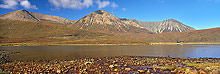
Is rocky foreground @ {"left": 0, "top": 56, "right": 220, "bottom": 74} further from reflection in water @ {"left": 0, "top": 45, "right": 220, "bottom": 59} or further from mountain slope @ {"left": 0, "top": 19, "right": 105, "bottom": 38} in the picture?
mountain slope @ {"left": 0, "top": 19, "right": 105, "bottom": 38}

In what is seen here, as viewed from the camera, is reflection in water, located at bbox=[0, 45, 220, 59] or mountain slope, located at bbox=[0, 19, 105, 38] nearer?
reflection in water, located at bbox=[0, 45, 220, 59]

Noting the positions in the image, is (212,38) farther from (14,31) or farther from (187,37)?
(14,31)

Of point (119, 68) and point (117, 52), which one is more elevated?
point (119, 68)

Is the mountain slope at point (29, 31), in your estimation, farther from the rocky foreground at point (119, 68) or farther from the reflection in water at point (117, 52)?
the rocky foreground at point (119, 68)

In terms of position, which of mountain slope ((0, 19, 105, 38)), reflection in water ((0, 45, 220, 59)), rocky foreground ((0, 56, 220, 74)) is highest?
mountain slope ((0, 19, 105, 38))

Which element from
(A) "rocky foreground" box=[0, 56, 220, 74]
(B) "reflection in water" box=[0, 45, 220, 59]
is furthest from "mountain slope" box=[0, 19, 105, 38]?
(A) "rocky foreground" box=[0, 56, 220, 74]

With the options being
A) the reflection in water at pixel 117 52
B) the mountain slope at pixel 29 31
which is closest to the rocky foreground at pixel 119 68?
the reflection in water at pixel 117 52

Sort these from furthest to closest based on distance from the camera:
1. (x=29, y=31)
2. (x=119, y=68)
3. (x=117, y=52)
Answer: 1. (x=29, y=31)
2. (x=117, y=52)
3. (x=119, y=68)

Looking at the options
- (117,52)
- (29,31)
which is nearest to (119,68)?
(117,52)

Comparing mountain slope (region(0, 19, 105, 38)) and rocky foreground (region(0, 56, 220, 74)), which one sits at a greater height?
mountain slope (region(0, 19, 105, 38))

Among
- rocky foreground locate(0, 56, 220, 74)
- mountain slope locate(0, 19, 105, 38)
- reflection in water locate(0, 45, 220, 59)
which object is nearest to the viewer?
rocky foreground locate(0, 56, 220, 74)

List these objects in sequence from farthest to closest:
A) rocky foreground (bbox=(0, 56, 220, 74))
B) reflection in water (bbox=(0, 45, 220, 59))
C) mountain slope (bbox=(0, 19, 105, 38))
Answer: mountain slope (bbox=(0, 19, 105, 38))
reflection in water (bbox=(0, 45, 220, 59))
rocky foreground (bbox=(0, 56, 220, 74))

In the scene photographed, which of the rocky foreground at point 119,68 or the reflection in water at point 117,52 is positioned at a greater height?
the rocky foreground at point 119,68

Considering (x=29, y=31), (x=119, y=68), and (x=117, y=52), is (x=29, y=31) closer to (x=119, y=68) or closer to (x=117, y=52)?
(x=117, y=52)
